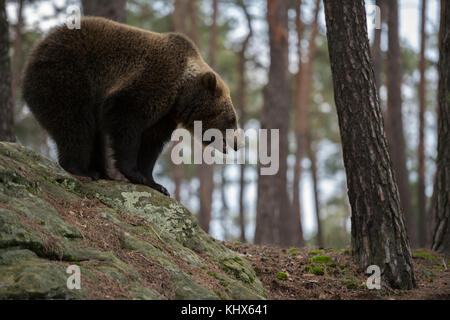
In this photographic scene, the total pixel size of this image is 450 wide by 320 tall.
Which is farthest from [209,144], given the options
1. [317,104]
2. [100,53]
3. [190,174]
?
[190,174]

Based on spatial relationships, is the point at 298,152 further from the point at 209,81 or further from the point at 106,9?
the point at 209,81

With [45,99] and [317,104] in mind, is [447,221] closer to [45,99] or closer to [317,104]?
[45,99]

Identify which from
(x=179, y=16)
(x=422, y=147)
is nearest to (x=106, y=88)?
(x=422, y=147)

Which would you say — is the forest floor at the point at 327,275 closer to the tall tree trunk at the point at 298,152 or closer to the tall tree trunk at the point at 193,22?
the tall tree trunk at the point at 298,152

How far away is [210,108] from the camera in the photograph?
24.3ft

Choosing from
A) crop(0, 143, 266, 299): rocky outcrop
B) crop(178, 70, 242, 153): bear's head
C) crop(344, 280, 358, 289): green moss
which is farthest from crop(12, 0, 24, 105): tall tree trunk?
crop(344, 280, 358, 289): green moss

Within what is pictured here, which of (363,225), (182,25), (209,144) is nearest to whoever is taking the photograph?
(363,225)

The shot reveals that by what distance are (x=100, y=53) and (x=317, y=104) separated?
64.8 feet

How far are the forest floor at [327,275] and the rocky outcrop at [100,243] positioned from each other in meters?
0.36

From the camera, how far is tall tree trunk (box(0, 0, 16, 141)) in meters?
7.65

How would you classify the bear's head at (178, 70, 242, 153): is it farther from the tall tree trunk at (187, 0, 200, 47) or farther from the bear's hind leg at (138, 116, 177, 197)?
the tall tree trunk at (187, 0, 200, 47)

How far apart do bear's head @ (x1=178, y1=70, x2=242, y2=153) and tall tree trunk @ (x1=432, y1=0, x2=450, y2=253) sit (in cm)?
308

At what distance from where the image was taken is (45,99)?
637 centimetres

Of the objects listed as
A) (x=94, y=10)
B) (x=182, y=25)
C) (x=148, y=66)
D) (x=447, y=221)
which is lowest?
(x=447, y=221)
